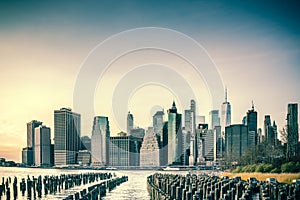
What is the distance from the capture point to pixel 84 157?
193m

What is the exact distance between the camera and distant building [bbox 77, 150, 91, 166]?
627 feet

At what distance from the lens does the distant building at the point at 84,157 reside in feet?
627

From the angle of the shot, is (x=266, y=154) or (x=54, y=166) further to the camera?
(x=54, y=166)

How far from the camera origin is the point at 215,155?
17300cm

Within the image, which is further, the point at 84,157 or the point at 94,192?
the point at 84,157

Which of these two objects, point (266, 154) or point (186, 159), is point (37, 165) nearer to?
point (186, 159)

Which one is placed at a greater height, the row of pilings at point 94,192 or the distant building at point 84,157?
the row of pilings at point 94,192

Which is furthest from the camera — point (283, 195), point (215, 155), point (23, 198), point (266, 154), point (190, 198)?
point (215, 155)

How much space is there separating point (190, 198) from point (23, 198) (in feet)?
84.0

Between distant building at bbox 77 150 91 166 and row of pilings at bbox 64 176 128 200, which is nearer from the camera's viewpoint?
row of pilings at bbox 64 176 128 200

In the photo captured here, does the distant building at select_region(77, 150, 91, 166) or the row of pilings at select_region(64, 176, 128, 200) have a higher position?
the row of pilings at select_region(64, 176, 128, 200)

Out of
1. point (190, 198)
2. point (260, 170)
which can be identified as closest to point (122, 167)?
point (260, 170)

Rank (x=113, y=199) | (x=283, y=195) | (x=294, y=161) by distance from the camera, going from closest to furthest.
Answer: (x=283, y=195) → (x=113, y=199) → (x=294, y=161)

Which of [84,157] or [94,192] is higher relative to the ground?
[94,192]
